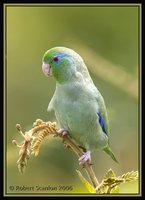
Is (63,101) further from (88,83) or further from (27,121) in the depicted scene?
(27,121)

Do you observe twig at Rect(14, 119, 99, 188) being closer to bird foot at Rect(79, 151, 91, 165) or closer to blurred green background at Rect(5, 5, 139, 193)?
bird foot at Rect(79, 151, 91, 165)

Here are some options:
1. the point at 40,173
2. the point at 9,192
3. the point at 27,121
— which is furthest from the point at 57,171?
the point at 9,192

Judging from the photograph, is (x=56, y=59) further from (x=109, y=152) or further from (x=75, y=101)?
(x=109, y=152)

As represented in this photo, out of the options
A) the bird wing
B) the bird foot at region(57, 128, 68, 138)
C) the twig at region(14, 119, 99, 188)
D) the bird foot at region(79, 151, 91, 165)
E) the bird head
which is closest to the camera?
the twig at region(14, 119, 99, 188)

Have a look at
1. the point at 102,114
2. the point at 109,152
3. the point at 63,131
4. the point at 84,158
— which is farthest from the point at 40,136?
the point at 109,152

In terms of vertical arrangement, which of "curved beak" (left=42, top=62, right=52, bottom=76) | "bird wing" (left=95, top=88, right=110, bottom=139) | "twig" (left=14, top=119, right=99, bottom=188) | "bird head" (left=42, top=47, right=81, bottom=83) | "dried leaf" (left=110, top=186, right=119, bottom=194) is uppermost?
"bird head" (left=42, top=47, right=81, bottom=83)

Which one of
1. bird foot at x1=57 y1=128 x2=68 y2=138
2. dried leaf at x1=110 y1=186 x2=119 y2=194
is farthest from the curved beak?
dried leaf at x1=110 y1=186 x2=119 y2=194
